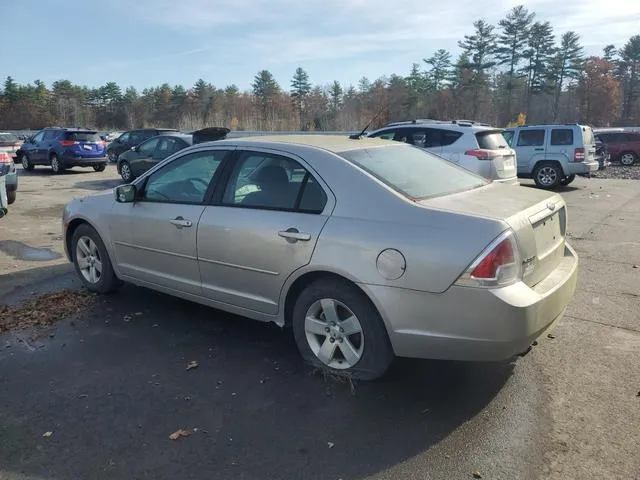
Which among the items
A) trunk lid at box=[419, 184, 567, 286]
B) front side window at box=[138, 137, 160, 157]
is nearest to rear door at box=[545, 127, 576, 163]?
front side window at box=[138, 137, 160, 157]

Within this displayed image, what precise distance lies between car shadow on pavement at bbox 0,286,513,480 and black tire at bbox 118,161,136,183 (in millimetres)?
13084

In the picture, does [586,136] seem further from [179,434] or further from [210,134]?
[179,434]

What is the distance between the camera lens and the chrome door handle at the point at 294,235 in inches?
139

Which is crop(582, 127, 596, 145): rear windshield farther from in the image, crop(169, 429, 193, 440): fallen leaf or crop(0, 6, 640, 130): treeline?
crop(0, 6, 640, 130): treeline

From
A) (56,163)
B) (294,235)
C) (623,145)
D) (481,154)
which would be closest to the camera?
(294,235)

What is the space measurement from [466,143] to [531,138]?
22.0 feet

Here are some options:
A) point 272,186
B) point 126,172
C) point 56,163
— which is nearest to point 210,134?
point 126,172

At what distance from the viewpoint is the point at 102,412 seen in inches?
128

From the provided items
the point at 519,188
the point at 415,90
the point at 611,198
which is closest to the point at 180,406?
the point at 519,188

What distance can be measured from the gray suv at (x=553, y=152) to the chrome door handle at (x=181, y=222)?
1341 cm

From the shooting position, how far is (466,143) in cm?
1047

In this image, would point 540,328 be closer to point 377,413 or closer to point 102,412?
point 377,413

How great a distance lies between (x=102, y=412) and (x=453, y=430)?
212 centimetres

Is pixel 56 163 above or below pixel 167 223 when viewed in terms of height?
below
